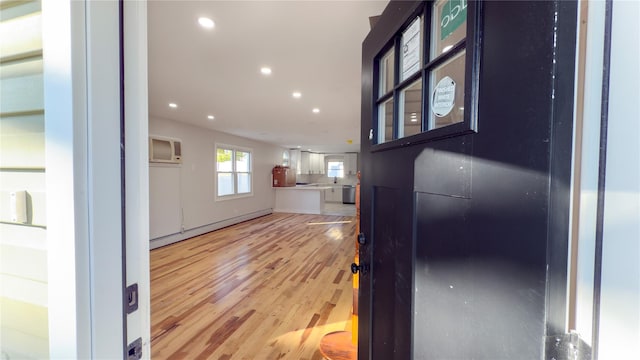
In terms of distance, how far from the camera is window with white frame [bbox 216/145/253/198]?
620cm

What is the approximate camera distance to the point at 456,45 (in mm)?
668

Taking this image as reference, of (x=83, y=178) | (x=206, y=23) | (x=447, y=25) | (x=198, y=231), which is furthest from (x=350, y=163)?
(x=83, y=178)

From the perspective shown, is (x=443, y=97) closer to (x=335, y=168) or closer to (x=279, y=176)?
(x=279, y=176)

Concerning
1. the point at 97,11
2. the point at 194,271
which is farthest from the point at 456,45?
the point at 194,271

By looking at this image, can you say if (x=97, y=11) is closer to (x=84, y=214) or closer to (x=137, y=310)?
(x=84, y=214)

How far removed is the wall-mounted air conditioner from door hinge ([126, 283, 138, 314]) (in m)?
4.28

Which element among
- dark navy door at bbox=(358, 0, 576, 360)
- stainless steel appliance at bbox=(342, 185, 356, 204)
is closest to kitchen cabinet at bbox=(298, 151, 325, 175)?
stainless steel appliance at bbox=(342, 185, 356, 204)

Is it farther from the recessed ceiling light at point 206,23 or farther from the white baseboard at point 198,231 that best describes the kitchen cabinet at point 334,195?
the recessed ceiling light at point 206,23

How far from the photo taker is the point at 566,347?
0.42 m

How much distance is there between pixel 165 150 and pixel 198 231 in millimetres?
1890

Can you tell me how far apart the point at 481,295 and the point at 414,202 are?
32 centimetres

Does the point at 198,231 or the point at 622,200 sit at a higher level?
the point at 622,200

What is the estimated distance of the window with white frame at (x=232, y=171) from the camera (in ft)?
20.3

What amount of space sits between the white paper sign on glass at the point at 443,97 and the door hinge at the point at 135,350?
106cm
